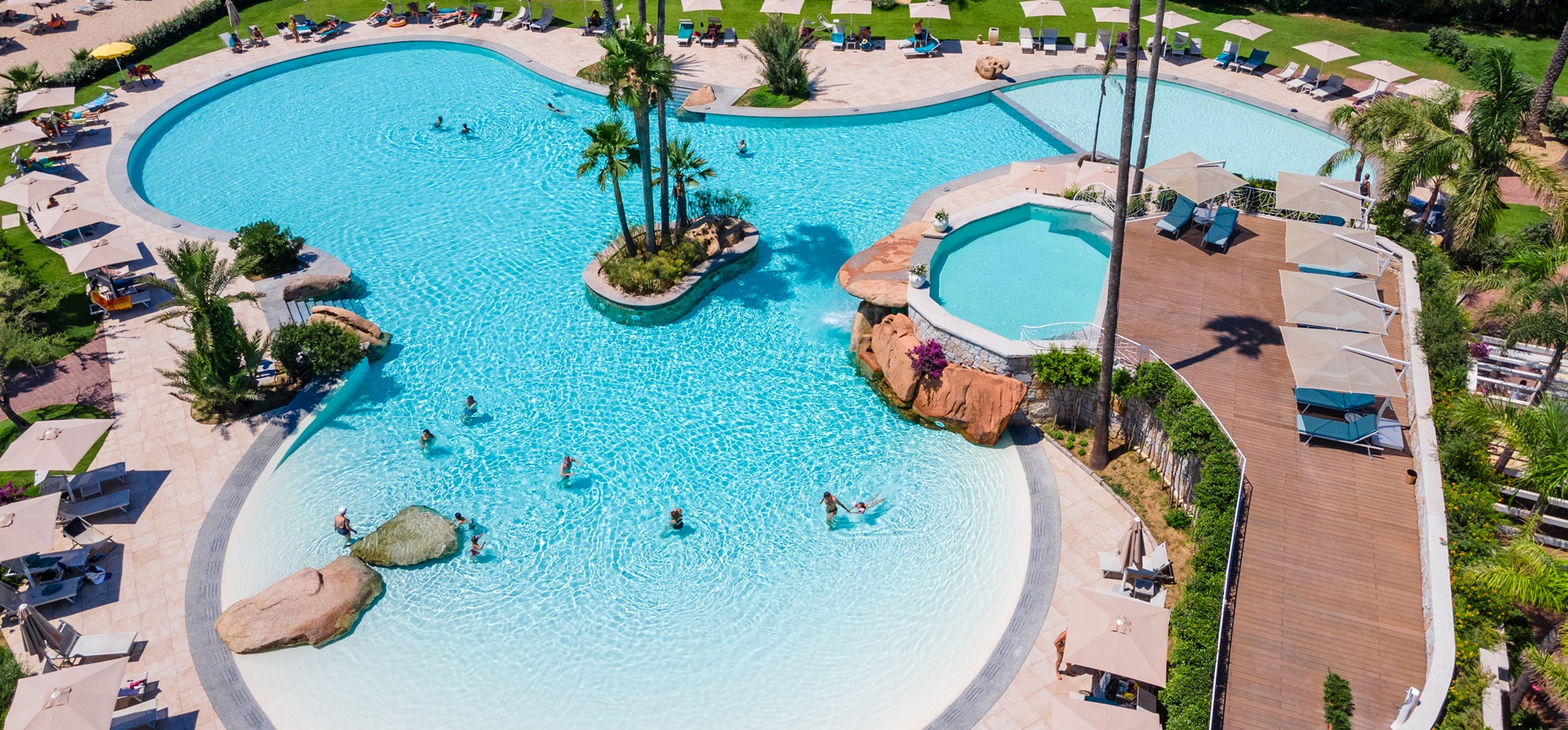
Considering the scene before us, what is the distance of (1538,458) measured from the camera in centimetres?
1967

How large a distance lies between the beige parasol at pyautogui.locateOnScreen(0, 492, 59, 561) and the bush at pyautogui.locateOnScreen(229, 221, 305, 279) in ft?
34.2

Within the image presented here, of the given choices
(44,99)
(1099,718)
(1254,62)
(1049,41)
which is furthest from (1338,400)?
(44,99)

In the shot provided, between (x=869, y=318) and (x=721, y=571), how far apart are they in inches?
395

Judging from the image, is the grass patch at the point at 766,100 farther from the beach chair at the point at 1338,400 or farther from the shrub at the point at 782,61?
the beach chair at the point at 1338,400

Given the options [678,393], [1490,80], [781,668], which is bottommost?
[781,668]

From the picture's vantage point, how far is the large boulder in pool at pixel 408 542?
23.3 m

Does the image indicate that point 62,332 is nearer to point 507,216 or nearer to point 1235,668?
point 507,216

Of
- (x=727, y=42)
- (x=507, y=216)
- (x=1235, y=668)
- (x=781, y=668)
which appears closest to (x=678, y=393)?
(x=781, y=668)

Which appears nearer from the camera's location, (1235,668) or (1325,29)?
(1235,668)

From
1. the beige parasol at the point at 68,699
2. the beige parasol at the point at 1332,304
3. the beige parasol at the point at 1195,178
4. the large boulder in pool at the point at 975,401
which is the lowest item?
the beige parasol at the point at 68,699

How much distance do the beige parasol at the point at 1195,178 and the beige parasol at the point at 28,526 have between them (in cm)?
3116

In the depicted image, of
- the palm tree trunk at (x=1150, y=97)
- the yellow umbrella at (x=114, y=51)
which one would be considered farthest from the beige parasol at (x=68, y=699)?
the yellow umbrella at (x=114, y=51)

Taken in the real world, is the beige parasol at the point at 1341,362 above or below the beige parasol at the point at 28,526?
above

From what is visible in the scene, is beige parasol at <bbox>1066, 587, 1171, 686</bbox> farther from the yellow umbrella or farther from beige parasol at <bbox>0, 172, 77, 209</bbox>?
the yellow umbrella
